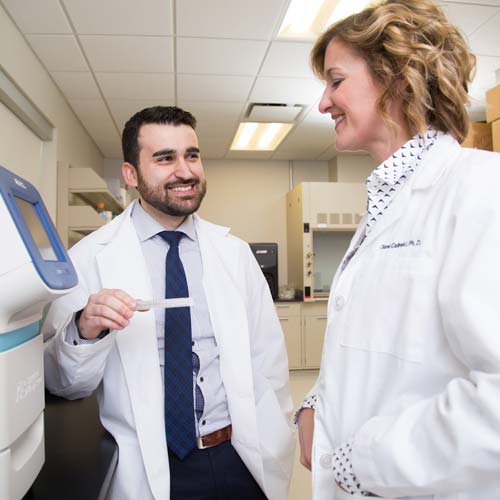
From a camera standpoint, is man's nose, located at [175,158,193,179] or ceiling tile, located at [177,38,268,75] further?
ceiling tile, located at [177,38,268,75]

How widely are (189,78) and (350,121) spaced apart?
2590 millimetres

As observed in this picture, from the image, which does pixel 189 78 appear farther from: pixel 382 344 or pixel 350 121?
pixel 382 344

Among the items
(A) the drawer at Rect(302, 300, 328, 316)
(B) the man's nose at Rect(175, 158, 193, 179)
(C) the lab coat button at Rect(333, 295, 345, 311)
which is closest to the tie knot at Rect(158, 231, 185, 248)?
(B) the man's nose at Rect(175, 158, 193, 179)

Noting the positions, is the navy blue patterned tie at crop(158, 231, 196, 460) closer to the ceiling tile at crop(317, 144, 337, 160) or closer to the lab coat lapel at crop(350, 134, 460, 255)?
the lab coat lapel at crop(350, 134, 460, 255)

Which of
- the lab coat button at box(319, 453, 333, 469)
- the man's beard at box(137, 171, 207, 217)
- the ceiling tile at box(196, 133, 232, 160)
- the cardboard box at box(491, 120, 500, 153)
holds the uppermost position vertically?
the ceiling tile at box(196, 133, 232, 160)

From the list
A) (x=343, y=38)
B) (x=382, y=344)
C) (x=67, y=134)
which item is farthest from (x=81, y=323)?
(x=67, y=134)

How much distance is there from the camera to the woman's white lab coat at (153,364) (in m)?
1.07

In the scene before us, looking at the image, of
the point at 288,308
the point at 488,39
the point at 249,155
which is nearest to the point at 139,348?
the point at 488,39

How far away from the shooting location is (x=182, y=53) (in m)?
2.82

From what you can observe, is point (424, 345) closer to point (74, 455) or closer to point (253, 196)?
point (74, 455)

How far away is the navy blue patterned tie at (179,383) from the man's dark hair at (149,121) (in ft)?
1.72

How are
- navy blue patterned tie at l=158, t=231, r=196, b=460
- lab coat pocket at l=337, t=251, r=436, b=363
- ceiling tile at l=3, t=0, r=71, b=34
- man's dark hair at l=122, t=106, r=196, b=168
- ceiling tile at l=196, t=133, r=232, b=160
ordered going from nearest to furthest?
lab coat pocket at l=337, t=251, r=436, b=363, navy blue patterned tie at l=158, t=231, r=196, b=460, man's dark hair at l=122, t=106, r=196, b=168, ceiling tile at l=3, t=0, r=71, b=34, ceiling tile at l=196, t=133, r=232, b=160

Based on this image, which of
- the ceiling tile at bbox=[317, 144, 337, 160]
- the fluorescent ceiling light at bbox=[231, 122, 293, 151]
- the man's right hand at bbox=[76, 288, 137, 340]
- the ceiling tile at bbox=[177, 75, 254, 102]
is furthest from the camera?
the ceiling tile at bbox=[317, 144, 337, 160]

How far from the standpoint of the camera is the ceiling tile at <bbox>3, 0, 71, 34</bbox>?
2273 millimetres
